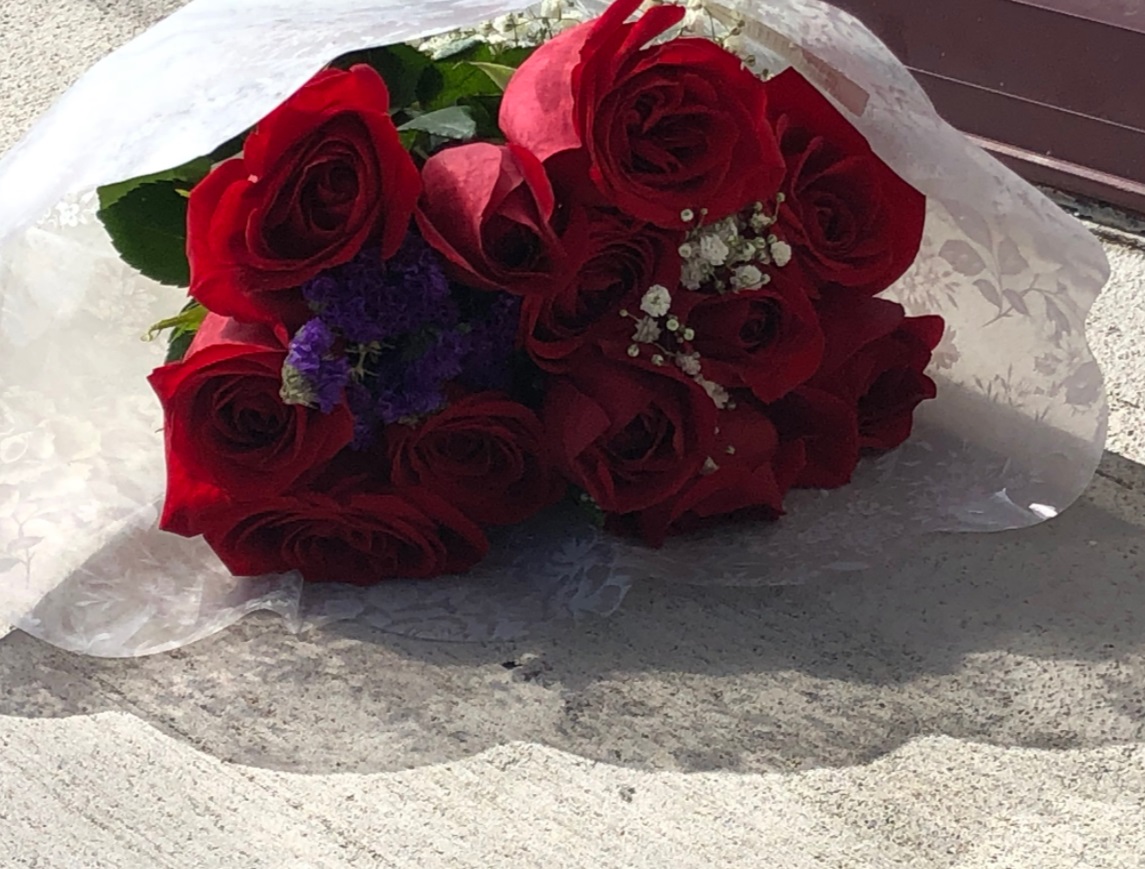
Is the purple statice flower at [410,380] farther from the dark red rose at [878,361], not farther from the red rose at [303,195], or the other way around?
the dark red rose at [878,361]

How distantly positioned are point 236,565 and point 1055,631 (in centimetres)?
46

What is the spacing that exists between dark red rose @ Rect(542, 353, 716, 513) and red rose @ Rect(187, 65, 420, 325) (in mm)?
135

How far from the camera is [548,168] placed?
721 millimetres

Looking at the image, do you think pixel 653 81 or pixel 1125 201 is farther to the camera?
pixel 1125 201

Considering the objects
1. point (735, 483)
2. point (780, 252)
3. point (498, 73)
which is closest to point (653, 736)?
point (735, 483)

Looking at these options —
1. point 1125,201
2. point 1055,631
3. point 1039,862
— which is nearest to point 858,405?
point 1055,631

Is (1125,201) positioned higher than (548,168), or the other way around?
(548,168)

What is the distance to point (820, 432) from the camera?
861 mm

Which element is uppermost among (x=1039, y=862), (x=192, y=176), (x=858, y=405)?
(x=192, y=176)

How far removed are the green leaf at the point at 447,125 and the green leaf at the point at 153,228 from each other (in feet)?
0.44

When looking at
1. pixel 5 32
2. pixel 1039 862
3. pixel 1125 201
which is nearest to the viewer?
pixel 1039 862

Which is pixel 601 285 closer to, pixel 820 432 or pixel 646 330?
pixel 646 330

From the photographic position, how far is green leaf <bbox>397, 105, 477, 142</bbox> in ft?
2.48

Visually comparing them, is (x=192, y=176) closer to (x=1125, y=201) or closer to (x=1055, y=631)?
(x=1055, y=631)
